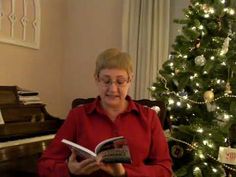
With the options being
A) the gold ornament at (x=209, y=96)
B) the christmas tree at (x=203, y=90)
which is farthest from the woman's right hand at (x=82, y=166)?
the gold ornament at (x=209, y=96)

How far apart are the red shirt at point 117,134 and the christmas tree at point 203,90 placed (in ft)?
2.89

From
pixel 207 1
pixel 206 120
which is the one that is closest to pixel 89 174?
pixel 206 120

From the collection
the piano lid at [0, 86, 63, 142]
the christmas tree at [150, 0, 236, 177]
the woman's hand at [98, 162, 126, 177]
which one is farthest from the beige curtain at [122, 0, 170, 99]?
the woman's hand at [98, 162, 126, 177]

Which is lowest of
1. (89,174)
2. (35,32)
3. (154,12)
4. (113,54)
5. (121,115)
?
(89,174)

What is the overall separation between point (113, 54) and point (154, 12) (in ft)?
6.53

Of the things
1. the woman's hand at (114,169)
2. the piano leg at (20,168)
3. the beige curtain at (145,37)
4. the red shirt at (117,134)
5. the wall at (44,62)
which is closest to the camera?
the woman's hand at (114,169)

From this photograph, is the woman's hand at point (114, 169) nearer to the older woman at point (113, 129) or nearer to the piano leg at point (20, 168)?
the older woman at point (113, 129)

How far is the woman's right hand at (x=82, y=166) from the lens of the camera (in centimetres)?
131

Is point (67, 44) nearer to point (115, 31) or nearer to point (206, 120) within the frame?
point (115, 31)

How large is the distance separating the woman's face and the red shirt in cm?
7

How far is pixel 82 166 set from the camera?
1330 millimetres

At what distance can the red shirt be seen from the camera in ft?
4.96

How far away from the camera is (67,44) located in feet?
12.9

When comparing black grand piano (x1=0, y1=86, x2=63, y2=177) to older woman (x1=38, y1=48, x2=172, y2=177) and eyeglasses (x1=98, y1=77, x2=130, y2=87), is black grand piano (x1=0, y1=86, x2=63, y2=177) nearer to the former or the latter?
older woman (x1=38, y1=48, x2=172, y2=177)
